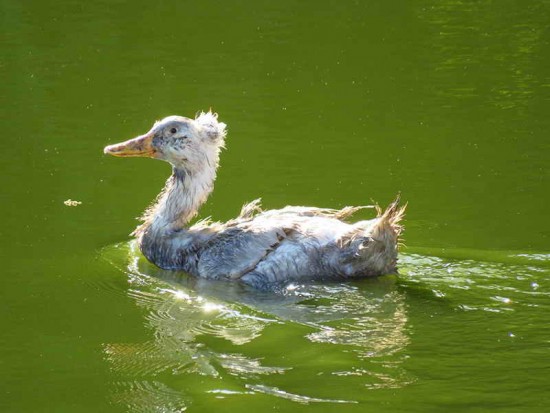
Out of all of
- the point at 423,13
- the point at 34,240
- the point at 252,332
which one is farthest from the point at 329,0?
the point at 252,332

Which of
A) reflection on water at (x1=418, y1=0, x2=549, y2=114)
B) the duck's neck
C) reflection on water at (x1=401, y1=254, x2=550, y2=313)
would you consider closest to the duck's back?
reflection on water at (x1=401, y1=254, x2=550, y2=313)

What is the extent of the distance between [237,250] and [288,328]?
4.13ft

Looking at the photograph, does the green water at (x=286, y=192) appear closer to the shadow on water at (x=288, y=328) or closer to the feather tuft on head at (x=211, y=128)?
the shadow on water at (x=288, y=328)

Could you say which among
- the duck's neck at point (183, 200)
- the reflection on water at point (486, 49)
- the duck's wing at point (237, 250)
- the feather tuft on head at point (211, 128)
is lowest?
the duck's wing at point (237, 250)

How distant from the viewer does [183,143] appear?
9.46m

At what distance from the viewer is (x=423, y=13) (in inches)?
737

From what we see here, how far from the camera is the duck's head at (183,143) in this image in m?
9.46

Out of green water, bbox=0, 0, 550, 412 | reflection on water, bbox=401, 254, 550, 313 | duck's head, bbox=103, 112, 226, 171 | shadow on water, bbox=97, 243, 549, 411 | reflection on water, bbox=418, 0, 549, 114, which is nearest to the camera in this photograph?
shadow on water, bbox=97, 243, 549, 411

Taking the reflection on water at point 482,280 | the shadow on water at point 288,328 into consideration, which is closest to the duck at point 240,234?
the shadow on water at point 288,328

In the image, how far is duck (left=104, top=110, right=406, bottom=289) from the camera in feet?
27.5

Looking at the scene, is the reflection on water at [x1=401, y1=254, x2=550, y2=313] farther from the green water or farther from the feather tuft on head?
the feather tuft on head

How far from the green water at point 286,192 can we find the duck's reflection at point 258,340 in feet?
0.07

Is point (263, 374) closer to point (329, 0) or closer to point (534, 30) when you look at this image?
point (534, 30)

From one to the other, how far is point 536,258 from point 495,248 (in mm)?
411
